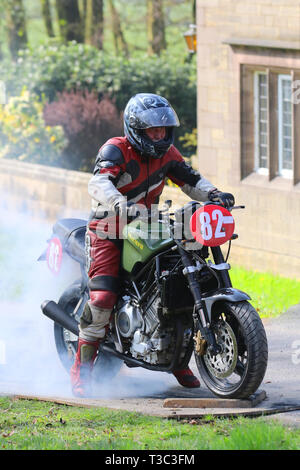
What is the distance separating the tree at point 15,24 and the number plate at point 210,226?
28.3 m

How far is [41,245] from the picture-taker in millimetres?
15594

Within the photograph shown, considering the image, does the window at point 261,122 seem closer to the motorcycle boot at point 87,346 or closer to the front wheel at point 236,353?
the motorcycle boot at point 87,346

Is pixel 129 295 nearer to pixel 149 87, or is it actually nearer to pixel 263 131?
pixel 263 131

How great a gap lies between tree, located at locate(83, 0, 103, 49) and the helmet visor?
2615 cm

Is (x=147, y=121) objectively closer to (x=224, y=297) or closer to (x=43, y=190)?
(x=224, y=297)

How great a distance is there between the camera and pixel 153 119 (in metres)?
7.54

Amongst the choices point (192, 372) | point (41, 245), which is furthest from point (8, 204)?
point (192, 372)

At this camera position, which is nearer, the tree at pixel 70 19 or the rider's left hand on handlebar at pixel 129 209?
the rider's left hand on handlebar at pixel 129 209

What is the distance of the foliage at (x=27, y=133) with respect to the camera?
19.8 m

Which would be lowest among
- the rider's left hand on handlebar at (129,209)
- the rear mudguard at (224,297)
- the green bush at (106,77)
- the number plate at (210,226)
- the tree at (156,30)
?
the tree at (156,30)

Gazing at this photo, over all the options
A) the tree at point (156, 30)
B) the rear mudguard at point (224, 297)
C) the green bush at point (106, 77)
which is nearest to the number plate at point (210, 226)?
the rear mudguard at point (224, 297)

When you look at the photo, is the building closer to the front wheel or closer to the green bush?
the green bush

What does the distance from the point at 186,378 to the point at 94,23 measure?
1039 inches

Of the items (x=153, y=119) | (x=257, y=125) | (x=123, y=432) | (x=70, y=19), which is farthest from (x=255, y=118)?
(x=70, y=19)
